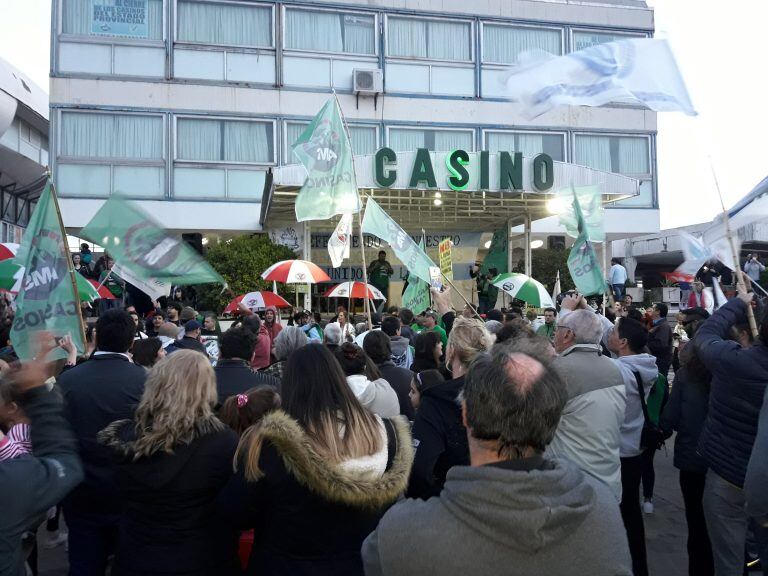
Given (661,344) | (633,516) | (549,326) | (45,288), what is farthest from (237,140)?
(633,516)

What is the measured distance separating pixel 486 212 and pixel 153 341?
15211 mm

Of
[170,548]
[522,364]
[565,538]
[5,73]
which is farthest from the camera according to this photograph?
[5,73]

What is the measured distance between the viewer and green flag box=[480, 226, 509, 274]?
67.3 feet

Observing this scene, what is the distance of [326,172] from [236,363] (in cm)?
457

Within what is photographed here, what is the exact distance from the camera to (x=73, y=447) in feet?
8.80

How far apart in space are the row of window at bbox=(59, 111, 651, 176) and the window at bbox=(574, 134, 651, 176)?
1.4 inches

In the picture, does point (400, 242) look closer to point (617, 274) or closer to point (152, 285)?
point (152, 285)

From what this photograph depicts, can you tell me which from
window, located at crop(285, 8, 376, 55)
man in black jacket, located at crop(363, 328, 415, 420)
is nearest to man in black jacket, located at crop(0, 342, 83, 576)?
man in black jacket, located at crop(363, 328, 415, 420)

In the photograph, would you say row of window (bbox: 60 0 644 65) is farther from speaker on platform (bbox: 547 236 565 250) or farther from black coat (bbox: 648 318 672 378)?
black coat (bbox: 648 318 672 378)

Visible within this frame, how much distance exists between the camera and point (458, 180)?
51.2ft

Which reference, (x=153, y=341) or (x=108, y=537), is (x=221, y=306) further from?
(x=108, y=537)

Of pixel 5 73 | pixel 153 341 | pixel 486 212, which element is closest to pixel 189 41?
pixel 5 73

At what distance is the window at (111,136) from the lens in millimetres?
21062

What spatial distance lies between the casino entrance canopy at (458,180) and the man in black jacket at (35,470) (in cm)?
1238
